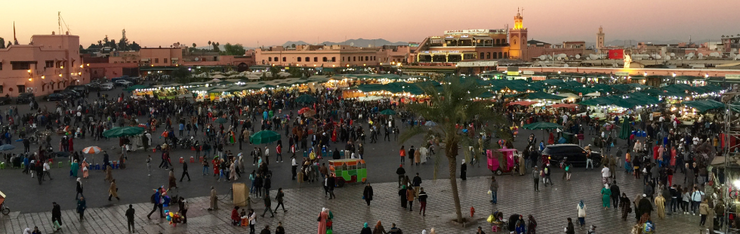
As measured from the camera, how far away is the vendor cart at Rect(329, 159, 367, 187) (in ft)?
59.4

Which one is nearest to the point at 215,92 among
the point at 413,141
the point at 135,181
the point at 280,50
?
the point at 413,141

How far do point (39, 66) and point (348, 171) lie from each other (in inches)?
1550

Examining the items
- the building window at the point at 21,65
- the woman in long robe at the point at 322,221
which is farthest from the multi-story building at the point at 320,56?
the woman in long robe at the point at 322,221

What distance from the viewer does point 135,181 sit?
18.9m

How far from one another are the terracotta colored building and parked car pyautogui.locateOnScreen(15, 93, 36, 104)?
171cm

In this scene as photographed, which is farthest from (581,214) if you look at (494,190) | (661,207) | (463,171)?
(463,171)

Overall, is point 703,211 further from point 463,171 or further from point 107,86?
point 107,86

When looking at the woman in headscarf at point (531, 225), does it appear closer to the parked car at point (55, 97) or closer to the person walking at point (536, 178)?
the person walking at point (536, 178)

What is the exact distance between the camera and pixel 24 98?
4391cm

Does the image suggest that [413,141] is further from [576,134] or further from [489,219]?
[489,219]

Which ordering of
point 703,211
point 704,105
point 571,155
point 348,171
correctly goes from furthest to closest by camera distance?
point 704,105 → point 571,155 → point 348,171 → point 703,211

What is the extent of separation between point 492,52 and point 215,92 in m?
48.3

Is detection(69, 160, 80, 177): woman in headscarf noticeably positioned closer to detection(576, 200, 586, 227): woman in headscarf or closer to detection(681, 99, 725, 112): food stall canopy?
detection(576, 200, 586, 227): woman in headscarf

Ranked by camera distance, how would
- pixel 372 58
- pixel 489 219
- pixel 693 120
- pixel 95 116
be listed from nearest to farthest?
pixel 489 219 → pixel 693 120 → pixel 95 116 → pixel 372 58
